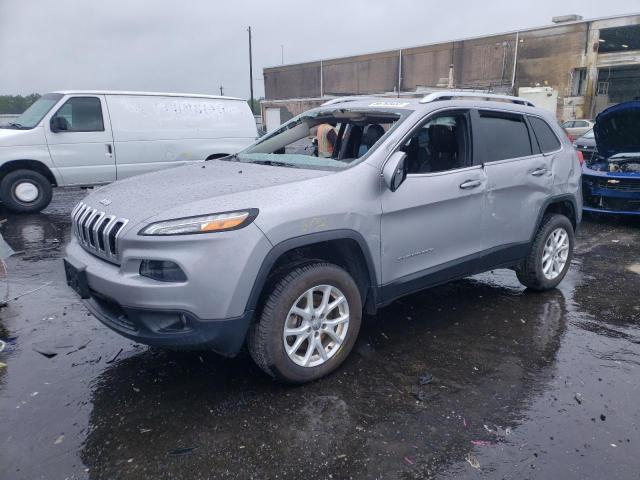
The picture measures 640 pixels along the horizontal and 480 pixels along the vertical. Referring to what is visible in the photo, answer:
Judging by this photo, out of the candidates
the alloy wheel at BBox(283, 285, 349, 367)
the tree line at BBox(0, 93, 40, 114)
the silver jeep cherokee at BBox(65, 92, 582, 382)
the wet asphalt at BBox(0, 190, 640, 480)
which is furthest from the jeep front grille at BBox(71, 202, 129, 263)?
the tree line at BBox(0, 93, 40, 114)

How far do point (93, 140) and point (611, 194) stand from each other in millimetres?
8597

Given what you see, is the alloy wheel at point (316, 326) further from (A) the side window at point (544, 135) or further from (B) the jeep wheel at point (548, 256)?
(A) the side window at point (544, 135)

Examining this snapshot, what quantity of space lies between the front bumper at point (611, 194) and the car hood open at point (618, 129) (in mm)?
1011

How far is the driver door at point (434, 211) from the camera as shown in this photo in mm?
3393

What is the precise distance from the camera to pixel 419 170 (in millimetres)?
3861

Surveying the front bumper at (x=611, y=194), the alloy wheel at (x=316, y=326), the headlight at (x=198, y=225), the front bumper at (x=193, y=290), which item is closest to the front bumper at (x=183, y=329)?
the front bumper at (x=193, y=290)

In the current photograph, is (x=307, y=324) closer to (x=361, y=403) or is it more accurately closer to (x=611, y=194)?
(x=361, y=403)

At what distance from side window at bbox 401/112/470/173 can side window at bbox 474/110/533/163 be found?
13 centimetres

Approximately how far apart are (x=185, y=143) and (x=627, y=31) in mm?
34053

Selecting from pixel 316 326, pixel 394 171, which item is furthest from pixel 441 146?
pixel 316 326

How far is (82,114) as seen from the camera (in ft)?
28.2

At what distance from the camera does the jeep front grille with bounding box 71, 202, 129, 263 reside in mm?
2863

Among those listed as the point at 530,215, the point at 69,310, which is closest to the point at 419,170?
the point at 530,215

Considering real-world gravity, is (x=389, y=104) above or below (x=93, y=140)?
above
